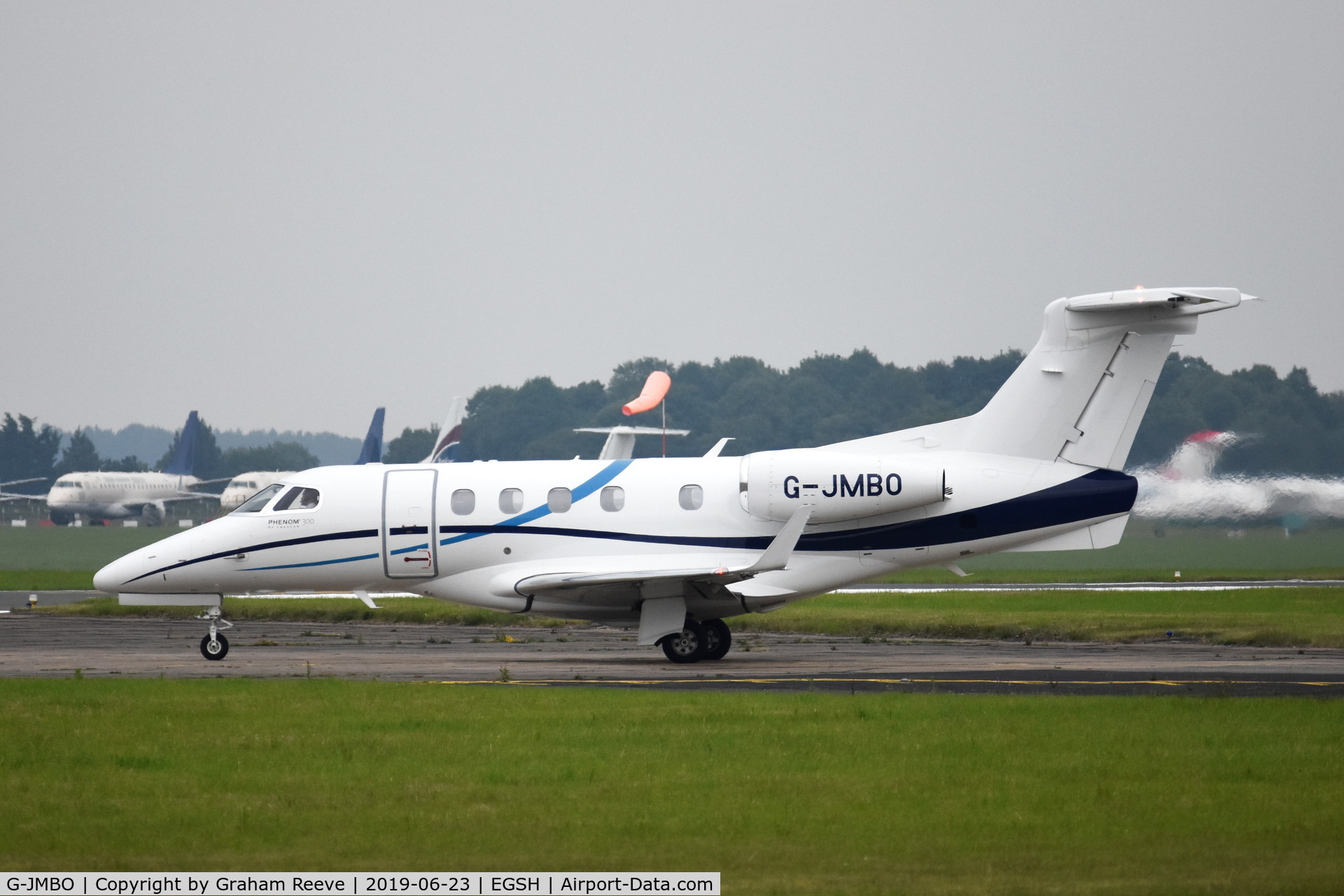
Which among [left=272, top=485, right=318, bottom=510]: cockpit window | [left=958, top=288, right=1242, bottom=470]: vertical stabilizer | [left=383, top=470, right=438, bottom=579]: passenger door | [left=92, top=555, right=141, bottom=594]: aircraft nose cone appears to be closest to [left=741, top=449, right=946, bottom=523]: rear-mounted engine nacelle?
[left=958, top=288, right=1242, bottom=470]: vertical stabilizer

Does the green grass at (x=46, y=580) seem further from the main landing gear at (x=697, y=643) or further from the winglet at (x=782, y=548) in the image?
the winglet at (x=782, y=548)

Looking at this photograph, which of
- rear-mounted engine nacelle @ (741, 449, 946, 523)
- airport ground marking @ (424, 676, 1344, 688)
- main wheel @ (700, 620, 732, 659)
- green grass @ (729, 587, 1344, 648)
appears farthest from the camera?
green grass @ (729, 587, 1344, 648)

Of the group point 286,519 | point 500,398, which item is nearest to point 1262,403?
point 286,519

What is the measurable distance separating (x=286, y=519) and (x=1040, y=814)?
51.8 ft

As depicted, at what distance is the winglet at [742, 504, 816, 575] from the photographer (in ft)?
65.5

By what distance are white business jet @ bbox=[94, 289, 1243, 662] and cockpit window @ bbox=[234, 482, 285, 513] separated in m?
0.98

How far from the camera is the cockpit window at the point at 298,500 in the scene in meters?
23.0

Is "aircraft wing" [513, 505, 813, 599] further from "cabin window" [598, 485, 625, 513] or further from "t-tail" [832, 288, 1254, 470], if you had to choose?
"t-tail" [832, 288, 1254, 470]

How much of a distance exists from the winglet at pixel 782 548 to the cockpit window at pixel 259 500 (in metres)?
8.00

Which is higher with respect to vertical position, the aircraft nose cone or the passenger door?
the passenger door

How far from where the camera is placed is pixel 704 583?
830 inches

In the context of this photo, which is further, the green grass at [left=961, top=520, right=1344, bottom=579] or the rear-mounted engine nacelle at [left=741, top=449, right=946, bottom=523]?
the green grass at [left=961, top=520, right=1344, bottom=579]

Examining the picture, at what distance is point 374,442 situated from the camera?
66375 millimetres

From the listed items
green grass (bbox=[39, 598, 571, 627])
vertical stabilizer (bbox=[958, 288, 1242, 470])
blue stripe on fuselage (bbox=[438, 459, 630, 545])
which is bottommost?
green grass (bbox=[39, 598, 571, 627])
